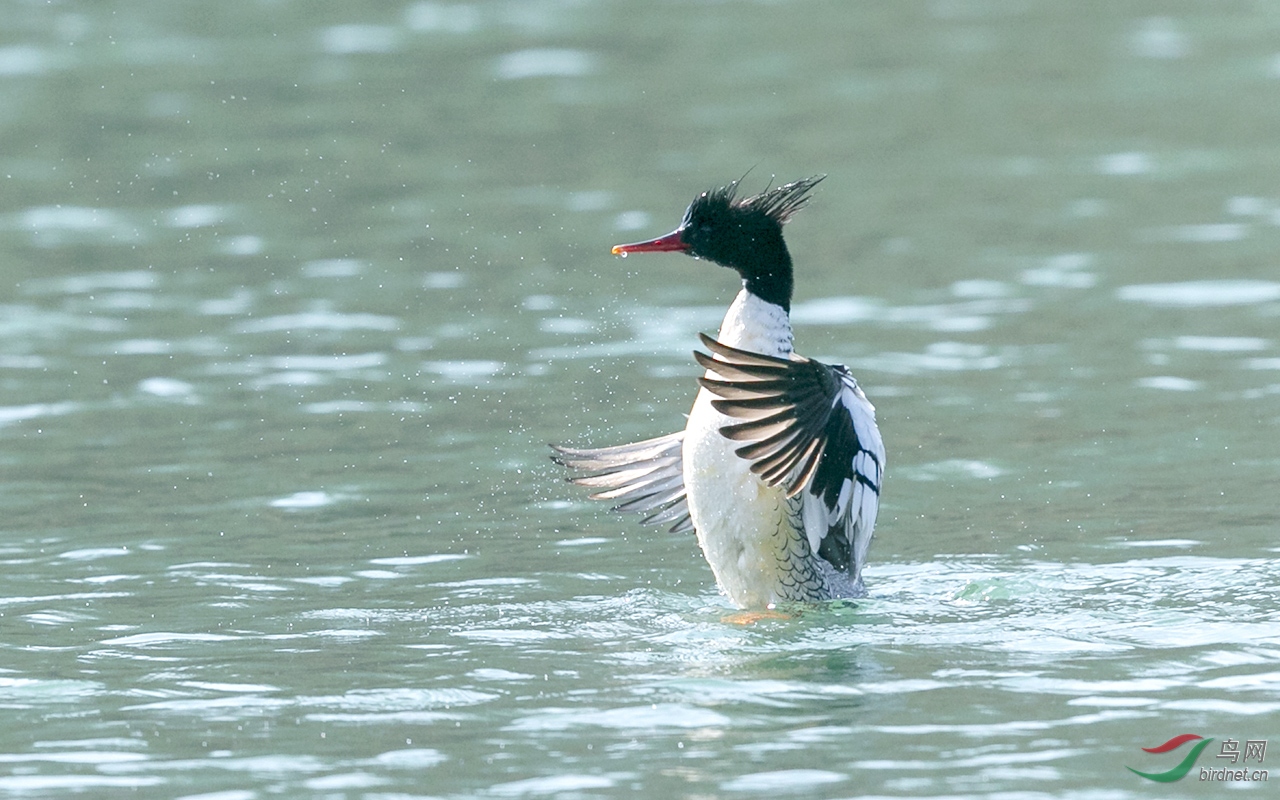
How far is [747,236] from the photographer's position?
28.4ft

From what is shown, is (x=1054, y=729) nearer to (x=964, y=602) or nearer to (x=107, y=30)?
(x=964, y=602)

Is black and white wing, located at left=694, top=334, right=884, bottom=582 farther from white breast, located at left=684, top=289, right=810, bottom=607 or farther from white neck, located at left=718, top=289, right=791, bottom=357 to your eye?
white neck, located at left=718, top=289, right=791, bottom=357

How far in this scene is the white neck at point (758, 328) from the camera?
8.41 metres

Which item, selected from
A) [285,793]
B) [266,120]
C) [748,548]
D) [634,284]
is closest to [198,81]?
[266,120]

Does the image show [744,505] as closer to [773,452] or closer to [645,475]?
[773,452]

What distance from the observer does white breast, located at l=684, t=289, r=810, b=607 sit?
838 cm

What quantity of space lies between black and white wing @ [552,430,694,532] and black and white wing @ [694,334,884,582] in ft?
3.57
